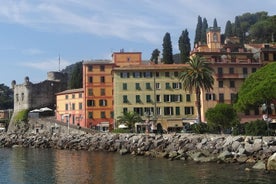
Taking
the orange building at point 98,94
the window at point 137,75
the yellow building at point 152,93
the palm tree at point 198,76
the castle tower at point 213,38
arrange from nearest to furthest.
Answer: the palm tree at point 198,76
the yellow building at point 152,93
the window at point 137,75
the orange building at point 98,94
the castle tower at point 213,38

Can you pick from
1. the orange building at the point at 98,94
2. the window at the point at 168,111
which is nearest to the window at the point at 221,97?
the window at the point at 168,111

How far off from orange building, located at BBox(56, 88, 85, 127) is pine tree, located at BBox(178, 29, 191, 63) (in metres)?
27.4

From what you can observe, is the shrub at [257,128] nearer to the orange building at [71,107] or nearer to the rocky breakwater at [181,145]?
the rocky breakwater at [181,145]

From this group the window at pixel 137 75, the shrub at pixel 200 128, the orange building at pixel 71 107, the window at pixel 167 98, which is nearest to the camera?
the shrub at pixel 200 128

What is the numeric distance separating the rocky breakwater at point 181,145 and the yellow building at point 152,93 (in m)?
13.2

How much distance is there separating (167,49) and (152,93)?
1955 cm

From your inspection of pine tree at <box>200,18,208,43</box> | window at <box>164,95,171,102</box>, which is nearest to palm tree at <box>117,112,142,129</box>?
window at <box>164,95,171,102</box>

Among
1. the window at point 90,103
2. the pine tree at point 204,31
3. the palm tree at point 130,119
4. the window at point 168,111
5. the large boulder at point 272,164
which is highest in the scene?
the pine tree at point 204,31

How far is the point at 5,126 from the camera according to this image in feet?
400

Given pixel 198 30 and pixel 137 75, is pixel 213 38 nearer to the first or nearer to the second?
pixel 137 75

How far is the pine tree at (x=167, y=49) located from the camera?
103 meters

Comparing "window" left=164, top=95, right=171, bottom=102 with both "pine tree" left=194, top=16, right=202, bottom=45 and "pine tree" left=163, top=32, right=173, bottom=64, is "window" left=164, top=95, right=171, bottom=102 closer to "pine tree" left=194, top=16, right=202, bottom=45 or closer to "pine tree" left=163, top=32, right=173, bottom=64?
"pine tree" left=163, top=32, right=173, bottom=64

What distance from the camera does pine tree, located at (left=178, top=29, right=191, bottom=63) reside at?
106 meters

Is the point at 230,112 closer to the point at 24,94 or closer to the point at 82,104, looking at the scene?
the point at 82,104
